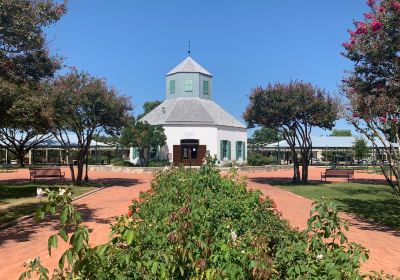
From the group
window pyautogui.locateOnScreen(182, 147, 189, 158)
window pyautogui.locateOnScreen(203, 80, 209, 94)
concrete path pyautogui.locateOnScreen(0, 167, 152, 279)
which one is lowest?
concrete path pyautogui.locateOnScreen(0, 167, 152, 279)

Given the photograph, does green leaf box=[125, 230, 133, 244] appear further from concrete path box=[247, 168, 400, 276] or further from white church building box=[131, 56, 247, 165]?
white church building box=[131, 56, 247, 165]

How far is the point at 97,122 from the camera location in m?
22.6

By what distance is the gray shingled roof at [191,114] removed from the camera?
41.3 metres

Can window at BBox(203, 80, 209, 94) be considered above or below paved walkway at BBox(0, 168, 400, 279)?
above

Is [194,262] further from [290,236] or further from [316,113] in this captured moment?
[316,113]

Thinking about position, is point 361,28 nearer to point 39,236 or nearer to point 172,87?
point 39,236

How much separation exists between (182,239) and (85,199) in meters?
13.9

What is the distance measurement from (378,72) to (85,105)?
14.8 m

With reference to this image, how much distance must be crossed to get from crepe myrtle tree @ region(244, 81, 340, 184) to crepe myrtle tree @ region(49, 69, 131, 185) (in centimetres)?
827

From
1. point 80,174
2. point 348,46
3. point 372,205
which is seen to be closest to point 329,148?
point 80,174

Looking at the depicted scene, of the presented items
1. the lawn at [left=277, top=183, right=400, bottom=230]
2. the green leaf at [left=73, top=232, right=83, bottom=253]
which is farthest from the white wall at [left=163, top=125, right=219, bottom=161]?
the green leaf at [left=73, top=232, right=83, bottom=253]

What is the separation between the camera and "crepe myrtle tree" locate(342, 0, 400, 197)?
35.9ft

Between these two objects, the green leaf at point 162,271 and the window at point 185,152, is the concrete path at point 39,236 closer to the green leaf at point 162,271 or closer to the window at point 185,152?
the green leaf at point 162,271

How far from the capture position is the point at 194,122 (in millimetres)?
41062
